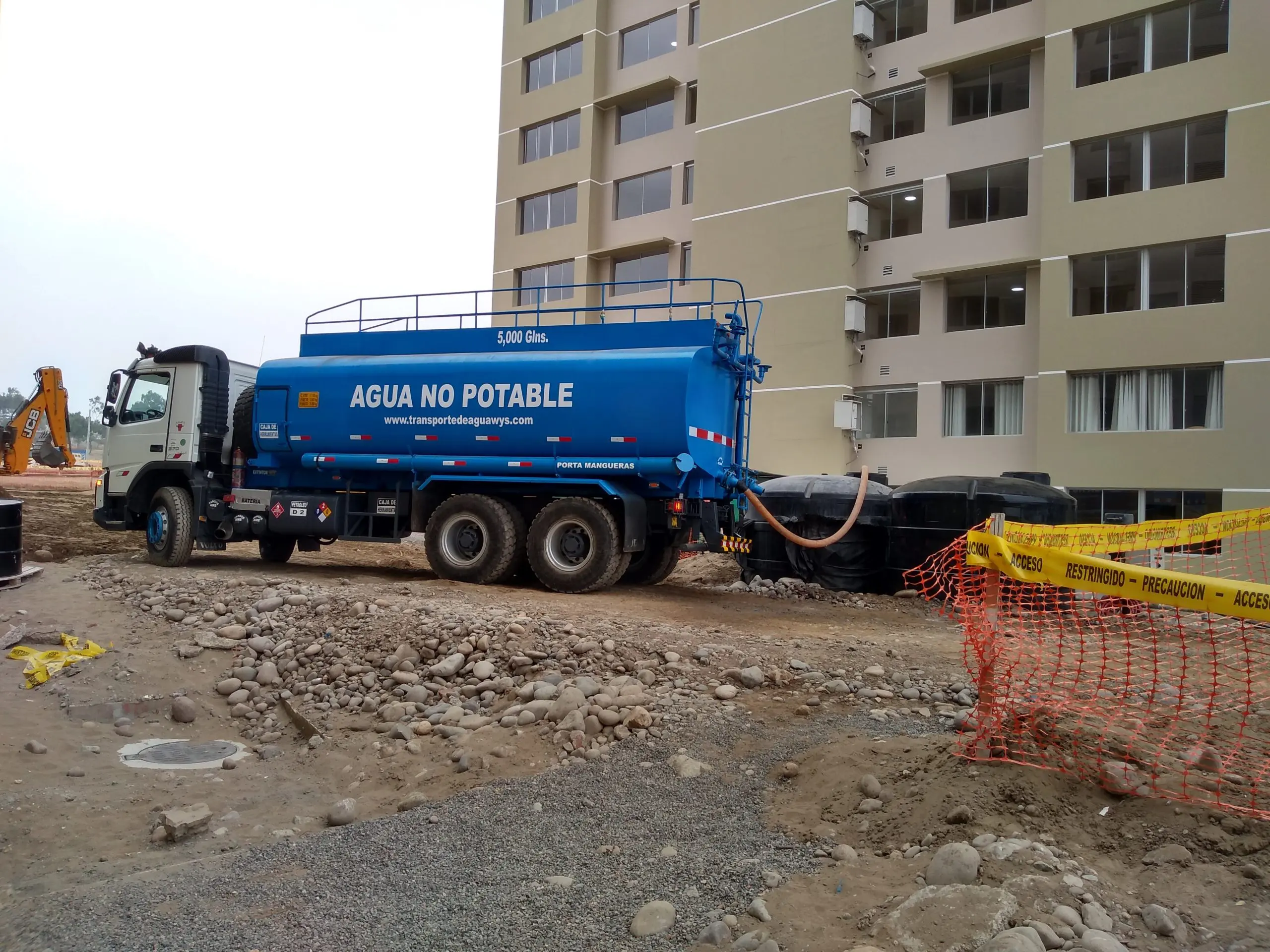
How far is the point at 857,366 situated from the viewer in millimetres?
24875

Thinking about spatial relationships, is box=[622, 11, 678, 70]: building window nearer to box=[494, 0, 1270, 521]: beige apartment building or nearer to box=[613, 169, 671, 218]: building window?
box=[494, 0, 1270, 521]: beige apartment building

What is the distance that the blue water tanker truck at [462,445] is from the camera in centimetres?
1180

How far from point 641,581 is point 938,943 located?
1032 centimetres

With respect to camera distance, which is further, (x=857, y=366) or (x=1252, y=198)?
(x=857, y=366)

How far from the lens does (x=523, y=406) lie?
12156mm

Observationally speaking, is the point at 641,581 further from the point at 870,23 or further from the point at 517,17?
the point at 517,17

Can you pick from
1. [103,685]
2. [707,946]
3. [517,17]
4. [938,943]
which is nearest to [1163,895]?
[938,943]

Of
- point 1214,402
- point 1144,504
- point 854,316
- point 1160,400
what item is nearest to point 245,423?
point 854,316

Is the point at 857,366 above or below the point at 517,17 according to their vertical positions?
below

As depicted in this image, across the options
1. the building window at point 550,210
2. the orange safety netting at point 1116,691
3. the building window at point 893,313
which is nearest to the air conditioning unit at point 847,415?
the building window at point 893,313

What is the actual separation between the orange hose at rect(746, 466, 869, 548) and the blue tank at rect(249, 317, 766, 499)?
0.40m

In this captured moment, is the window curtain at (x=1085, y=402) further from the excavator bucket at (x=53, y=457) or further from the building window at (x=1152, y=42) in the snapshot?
the excavator bucket at (x=53, y=457)

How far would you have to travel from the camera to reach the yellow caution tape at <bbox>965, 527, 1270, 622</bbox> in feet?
12.6

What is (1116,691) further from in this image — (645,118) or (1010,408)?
(645,118)
